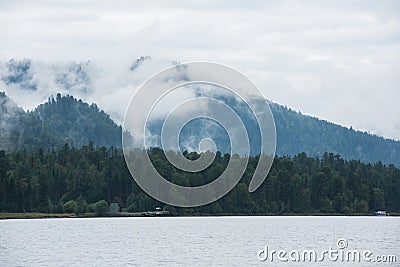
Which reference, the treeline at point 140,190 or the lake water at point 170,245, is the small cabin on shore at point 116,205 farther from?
the lake water at point 170,245

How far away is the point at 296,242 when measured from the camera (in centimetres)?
8625

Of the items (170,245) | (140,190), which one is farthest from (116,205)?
(170,245)

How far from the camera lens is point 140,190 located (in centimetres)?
16325

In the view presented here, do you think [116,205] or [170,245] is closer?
[170,245]

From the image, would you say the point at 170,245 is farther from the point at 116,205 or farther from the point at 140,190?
the point at 140,190

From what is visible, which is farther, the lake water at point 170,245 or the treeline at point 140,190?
the treeline at point 140,190

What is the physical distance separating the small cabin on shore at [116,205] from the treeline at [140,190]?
1.21m

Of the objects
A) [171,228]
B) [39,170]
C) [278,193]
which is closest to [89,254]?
[171,228]

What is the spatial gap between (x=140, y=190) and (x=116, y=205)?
5430 millimetres

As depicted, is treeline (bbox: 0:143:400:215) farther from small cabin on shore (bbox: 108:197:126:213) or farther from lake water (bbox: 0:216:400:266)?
lake water (bbox: 0:216:400:266)

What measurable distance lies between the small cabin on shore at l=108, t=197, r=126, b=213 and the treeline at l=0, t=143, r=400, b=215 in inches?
47.7

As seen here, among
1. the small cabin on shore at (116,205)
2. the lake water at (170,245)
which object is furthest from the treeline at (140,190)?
the lake water at (170,245)

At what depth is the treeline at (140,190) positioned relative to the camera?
152000 mm

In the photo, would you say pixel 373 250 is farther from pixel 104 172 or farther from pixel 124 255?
pixel 104 172
